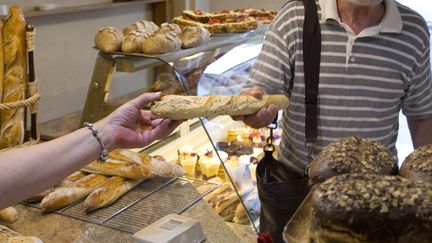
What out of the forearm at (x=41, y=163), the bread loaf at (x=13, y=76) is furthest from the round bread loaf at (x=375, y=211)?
the bread loaf at (x=13, y=76)

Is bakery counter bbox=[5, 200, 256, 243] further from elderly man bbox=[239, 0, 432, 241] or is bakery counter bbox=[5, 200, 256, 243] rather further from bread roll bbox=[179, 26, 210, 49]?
bread roll bbox=[179, 26, 210, 49]

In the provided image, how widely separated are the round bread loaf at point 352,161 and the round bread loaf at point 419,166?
2 cm

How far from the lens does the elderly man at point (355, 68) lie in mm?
1752

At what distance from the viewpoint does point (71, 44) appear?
3646 mm

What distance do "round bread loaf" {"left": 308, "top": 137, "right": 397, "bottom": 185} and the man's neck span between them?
120 centimetres

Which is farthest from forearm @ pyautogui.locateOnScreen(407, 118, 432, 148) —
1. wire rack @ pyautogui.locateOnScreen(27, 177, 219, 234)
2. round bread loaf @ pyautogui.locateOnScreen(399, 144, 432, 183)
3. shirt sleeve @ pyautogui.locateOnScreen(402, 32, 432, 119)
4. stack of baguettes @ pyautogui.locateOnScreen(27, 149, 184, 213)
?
round bread loaf @ pyautogui.locateOnScreen(399, 144, 432, 183)

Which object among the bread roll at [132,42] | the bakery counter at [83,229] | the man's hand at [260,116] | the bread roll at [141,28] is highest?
the bread roll at [141,28]

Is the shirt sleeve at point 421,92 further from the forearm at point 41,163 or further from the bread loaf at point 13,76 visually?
the bread loaf at point 13,76

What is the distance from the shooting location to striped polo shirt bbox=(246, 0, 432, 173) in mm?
1752

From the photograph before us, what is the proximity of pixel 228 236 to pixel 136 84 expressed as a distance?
2903mm

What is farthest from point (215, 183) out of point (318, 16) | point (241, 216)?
point (318, 16)

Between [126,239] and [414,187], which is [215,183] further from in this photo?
[414,187]

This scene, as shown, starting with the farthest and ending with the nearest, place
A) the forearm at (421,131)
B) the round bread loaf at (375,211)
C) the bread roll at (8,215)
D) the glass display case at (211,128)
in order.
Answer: the glass display case at (211,128) < the forearm at (421,131) < the bread roll at (8,215) < the round bread loaf at (375,211)

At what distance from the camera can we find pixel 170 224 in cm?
153
